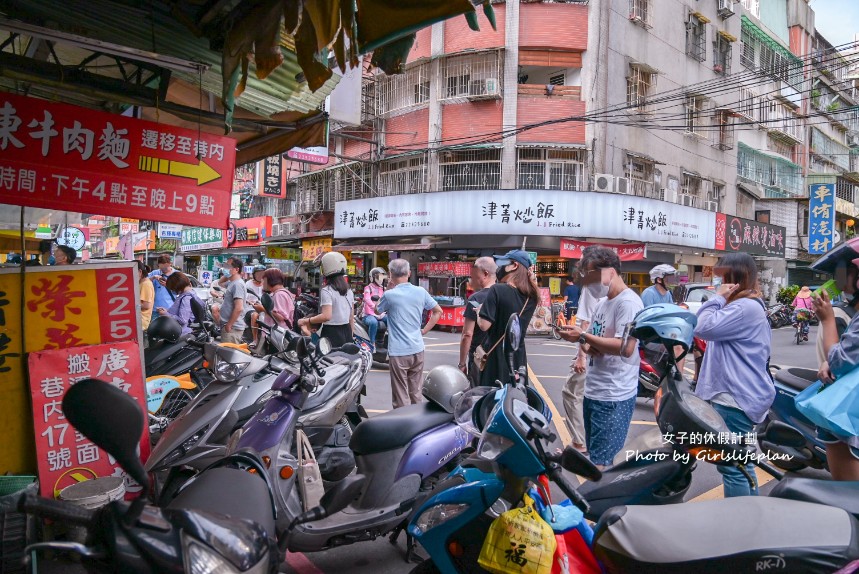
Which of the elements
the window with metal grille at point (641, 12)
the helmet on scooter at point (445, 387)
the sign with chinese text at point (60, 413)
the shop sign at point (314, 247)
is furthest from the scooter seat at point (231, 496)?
the window with metal grille at point (641, 12)

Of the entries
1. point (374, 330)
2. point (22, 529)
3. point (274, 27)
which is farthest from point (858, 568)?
point (374, 330)

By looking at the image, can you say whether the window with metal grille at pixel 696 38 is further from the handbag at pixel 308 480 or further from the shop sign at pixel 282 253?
the handbag at pixel 308 480

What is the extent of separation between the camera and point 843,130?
39406mm

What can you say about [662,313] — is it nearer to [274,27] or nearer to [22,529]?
[274,27]

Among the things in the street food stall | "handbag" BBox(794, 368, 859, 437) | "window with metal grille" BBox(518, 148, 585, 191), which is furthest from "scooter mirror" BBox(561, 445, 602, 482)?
"window with metal grille" BBox(518, 148, 585, 191)

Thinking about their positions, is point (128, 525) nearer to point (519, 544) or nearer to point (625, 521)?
point (519, 544)

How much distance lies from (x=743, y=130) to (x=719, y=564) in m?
29.6

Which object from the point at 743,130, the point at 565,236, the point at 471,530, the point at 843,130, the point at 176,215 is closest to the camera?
the point at 471,530

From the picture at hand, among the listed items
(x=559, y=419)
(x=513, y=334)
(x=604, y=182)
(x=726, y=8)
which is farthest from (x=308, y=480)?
(x=726, y=8)

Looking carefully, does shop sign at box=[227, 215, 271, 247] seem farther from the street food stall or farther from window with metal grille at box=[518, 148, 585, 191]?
window with metal grille at box=[518, 148, 585, 191]

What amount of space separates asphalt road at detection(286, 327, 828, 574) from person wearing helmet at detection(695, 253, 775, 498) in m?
1.23

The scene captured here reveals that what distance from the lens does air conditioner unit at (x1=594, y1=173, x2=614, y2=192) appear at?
18156 mm

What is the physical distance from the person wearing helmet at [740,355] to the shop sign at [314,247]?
63.7 feet

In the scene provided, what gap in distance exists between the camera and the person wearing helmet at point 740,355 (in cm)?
356
